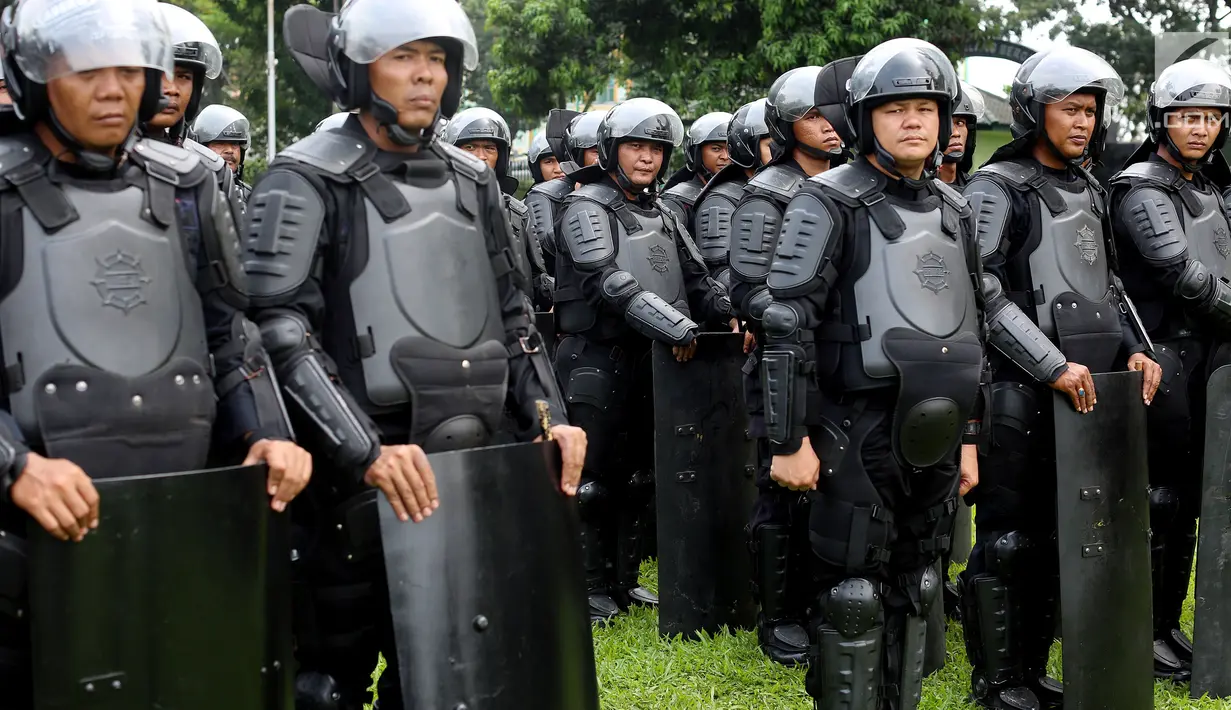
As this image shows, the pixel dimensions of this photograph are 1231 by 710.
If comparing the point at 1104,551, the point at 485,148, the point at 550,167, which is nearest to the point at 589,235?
the point at 485,148

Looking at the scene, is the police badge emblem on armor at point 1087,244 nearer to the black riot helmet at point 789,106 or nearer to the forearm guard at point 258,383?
the black riot helmet at point 789,106

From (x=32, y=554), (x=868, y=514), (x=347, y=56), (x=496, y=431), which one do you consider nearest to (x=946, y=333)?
(x=868, y=514)

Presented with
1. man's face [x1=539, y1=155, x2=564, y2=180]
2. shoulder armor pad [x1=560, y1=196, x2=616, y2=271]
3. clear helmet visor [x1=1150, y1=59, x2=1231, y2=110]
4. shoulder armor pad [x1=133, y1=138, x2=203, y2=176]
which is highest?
shoulder armor pad [x1=133, y1=138, x2=203, y2=176]

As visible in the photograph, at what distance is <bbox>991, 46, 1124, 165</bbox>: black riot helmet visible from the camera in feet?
17.2

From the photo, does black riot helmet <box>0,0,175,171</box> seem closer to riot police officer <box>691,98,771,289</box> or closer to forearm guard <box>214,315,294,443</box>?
forearm guard <box>214,315,294,443</box>

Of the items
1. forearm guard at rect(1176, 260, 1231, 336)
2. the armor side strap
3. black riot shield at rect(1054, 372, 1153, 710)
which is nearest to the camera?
black riot shield at rect(1054, 372, 1153, 710)

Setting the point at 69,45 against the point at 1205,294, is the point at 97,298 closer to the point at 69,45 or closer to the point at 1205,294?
→ the point at 69,45

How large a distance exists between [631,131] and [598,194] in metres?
0.34

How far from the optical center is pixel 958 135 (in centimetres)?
670

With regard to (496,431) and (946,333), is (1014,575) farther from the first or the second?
(496,431)

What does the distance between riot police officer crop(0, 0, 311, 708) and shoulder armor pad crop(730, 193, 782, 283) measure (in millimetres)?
3051

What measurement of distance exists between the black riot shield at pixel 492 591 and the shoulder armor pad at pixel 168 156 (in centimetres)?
93

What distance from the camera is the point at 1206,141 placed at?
5.84 meters

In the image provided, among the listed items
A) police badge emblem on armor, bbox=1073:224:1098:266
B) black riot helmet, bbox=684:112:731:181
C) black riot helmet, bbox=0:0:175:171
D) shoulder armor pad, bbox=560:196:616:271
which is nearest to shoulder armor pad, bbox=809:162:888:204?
police badge emblem on armor, bbox=1073:224:1098:266
